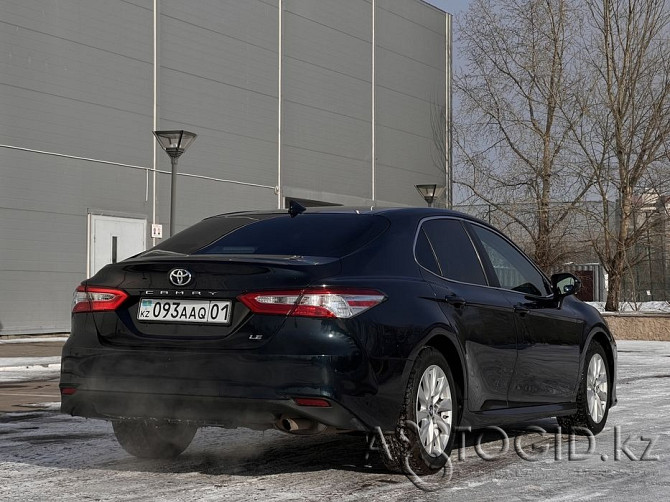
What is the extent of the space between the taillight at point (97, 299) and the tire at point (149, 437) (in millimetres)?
937

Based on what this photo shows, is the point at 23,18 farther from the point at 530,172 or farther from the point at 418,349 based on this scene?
the point at 418,349

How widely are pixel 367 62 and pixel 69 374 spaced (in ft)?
108

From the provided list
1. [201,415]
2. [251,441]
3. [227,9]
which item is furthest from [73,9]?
[201,415]

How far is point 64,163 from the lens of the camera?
26984mm

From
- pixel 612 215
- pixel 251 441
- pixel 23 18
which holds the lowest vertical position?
pixel 251 441

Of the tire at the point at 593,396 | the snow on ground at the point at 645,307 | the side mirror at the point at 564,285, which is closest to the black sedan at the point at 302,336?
the side mirror at the point at 564,285

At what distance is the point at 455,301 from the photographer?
271 inches

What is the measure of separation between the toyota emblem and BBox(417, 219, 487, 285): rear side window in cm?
144

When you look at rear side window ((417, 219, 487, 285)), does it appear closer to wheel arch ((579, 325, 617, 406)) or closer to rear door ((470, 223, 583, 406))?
rear door ((470, 223, 583, 406))

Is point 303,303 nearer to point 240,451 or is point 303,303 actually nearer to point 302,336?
point 302,336

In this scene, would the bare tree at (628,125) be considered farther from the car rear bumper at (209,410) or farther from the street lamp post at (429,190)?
the car rear bumper at (209,410)

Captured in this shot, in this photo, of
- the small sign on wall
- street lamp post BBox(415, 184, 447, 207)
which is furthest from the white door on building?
street lamp post BBox(415, 184, 447, 207)

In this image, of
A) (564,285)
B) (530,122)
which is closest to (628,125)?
(530,122)

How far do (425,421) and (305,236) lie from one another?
1.23 m
